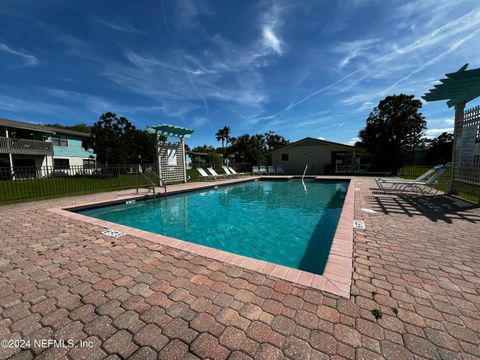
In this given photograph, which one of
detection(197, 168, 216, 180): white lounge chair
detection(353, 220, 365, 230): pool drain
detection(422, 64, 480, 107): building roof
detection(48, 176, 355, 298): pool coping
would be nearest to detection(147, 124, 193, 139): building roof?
detection(197, 168, 216, 180): white lounge chair

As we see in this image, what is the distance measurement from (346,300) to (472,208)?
6.99 m

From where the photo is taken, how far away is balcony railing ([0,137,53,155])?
1728 cm

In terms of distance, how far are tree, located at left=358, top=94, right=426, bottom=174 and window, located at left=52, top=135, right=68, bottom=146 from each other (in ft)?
115

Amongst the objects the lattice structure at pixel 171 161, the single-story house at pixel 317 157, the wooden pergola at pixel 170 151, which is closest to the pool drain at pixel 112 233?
the wooden pergola at pixel 170 151

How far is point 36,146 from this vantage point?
19250 mm

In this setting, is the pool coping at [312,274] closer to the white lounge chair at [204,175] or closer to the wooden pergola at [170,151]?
the wooden pergola at [170,151]

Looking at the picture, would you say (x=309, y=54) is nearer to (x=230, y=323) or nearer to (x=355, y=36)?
(x=355, y=36)

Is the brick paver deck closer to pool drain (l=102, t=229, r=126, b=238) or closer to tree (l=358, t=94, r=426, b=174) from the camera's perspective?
pool drain (l=102, t=229, r=126, b=238)

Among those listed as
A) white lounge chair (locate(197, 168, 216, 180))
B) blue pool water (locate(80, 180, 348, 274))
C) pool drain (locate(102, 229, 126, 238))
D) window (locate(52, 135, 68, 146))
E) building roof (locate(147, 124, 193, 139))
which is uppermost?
window (locate(52, 135, 68, 146))

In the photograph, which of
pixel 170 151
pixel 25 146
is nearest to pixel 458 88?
pixel 170 151

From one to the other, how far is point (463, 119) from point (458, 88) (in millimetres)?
1699

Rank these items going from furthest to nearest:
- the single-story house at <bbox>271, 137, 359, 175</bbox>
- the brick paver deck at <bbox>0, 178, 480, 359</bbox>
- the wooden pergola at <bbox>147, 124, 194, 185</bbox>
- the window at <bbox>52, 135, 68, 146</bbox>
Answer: the single-story house at <bbox>271, 137, 359, 175</bbox> < the window at <bbox>52, 135, 68, 146</bbox> < the wooden pergola at <bbox>147, 124, 194, 185</bbox> < the brick paver deck at <bbox>0, 178, 480, 359</bbox>

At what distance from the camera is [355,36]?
8469 mm

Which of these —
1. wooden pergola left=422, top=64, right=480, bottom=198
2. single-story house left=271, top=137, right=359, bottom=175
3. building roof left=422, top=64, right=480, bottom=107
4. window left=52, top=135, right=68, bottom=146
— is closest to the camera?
building roof left=422, top=64, right=480, bottom=107
